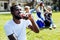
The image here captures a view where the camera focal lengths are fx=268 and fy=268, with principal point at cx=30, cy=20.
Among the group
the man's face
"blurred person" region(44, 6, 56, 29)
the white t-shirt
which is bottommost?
"blurred person" region(44, 6, 56, 29)

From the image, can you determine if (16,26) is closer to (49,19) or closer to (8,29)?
(8,29)

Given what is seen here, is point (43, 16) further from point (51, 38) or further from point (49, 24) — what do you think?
point (51, 38)

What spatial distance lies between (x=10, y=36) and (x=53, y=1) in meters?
74.8

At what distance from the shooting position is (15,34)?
5.52 metres

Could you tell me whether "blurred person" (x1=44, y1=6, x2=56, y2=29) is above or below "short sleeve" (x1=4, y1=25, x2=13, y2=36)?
below

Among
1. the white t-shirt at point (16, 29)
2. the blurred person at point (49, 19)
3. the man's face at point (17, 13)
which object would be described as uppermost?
the man's face at point (17, 13)

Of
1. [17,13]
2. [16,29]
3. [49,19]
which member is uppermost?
[17,13]

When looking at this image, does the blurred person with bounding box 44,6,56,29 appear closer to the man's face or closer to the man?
the man

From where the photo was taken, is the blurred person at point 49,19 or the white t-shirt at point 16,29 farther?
the blurred person at point 49,19

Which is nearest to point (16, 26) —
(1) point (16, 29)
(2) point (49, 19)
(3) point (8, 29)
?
(1) point (16, 29)

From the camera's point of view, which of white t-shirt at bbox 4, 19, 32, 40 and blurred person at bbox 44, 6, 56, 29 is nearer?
white t-shirt at bbox 4, 19, 32, 40

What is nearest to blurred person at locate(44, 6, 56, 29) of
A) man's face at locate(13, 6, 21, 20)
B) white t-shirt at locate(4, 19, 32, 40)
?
white t-shirt at locate(4, 19, 32, 40)

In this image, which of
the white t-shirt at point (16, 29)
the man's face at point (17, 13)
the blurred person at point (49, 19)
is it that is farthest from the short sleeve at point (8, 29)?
the blurred person at point (49, 19)

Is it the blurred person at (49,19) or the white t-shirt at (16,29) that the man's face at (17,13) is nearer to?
the white t-shirt at (16,29)
